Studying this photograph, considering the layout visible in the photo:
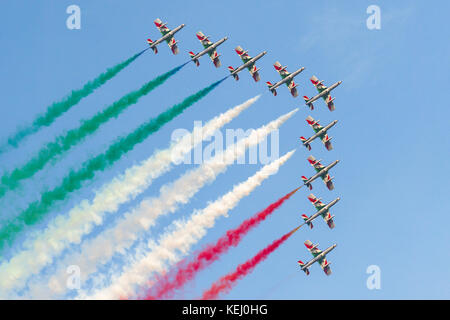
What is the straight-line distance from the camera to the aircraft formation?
388ft

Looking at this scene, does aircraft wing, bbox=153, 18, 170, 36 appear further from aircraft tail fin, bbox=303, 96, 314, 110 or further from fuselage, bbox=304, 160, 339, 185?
fuselage, bbox=304, 160, 339, 185

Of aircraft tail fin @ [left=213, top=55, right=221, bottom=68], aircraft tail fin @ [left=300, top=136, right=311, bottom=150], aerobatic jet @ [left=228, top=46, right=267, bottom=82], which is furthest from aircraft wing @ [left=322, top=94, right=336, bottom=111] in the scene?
aircraft tail fin @ [left=213, top=55, right=221, bottom=68]

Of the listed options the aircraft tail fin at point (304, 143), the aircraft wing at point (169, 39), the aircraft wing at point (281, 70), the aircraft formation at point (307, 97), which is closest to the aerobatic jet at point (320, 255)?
the aircraft formation at point (307, 97)

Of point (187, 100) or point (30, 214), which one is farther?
point (187, 100)

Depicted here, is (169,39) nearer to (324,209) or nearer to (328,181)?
(328,181)

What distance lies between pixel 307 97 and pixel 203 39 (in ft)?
49.2

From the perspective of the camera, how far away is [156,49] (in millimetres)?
117375

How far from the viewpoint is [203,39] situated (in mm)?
120312

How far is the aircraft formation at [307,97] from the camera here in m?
118

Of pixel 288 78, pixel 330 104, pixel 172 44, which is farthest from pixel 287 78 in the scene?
pixel 172 44
